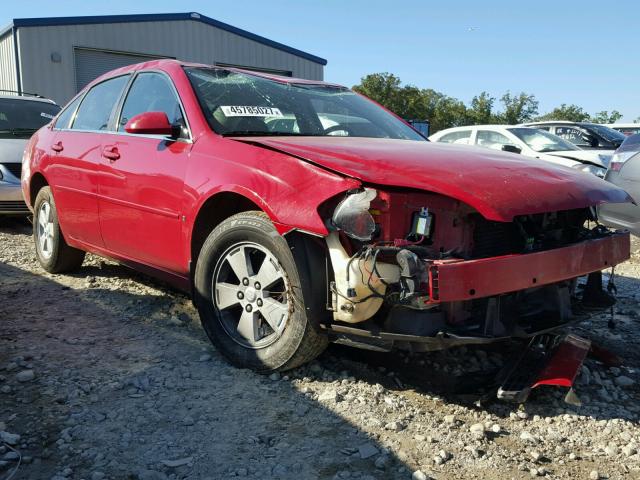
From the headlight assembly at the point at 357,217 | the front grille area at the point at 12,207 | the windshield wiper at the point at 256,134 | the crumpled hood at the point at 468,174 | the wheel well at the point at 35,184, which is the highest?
the windshield wiper at the point at 256,134

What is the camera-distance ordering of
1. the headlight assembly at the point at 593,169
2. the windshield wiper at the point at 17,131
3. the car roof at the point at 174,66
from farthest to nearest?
the headlight assembly at the point at 593,169
the windshield wiper at the point at 17,131
the car roof at the point at 174,66

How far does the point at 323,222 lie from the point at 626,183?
4014 mm

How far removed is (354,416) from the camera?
277 cm

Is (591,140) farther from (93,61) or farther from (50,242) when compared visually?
(93,61)

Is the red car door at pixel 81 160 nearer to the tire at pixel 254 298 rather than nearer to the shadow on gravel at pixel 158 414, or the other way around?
the shadow on gravel at pixel 158 414

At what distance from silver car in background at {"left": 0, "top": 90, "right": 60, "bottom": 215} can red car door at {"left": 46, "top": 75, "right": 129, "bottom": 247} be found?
9.57 ft

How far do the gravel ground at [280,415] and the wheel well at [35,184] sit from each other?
1.84 m

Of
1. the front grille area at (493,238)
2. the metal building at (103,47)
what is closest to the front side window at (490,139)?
the front grille area at (493,238)

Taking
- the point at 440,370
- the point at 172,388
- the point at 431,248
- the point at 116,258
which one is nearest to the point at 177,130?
the point at 116,258

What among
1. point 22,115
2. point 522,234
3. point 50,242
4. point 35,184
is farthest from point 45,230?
point 22,115

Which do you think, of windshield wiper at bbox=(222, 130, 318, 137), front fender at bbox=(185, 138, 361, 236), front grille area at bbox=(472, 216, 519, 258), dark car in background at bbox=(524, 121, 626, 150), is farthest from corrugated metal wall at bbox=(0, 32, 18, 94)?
front grille area at bbox=(472, 216, 519, 258)

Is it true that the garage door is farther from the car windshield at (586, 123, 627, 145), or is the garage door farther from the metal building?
the car windshield at (586, 123, 627, 145)

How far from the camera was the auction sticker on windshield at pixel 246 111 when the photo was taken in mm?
3645

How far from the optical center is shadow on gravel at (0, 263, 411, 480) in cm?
238
